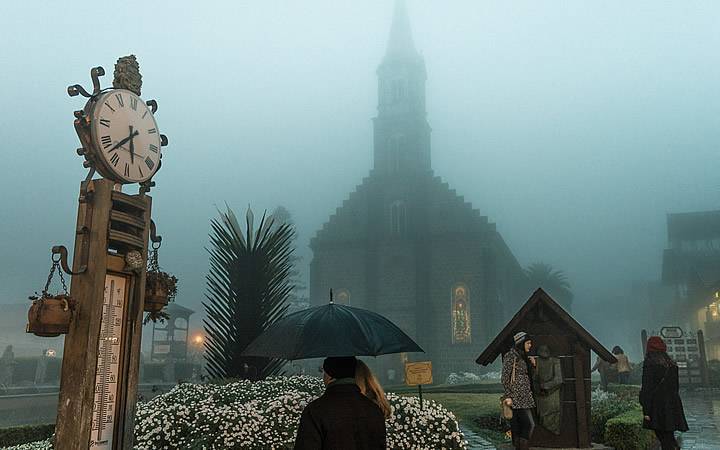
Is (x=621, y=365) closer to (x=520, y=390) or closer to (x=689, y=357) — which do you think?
(x=689, y=357)

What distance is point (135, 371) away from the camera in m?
6.00

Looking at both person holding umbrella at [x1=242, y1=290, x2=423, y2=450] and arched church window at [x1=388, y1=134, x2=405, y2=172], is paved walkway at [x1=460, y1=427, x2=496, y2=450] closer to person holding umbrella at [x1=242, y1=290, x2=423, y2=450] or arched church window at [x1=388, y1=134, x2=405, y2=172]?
person holding umbrella at [x1=242, y1=290, x2=423, y2=450]

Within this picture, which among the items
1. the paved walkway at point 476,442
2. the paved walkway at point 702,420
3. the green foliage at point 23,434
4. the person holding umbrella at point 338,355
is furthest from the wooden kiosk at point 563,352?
the green foliage at point 23,434

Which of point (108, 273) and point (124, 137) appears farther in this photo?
point (124, 137)

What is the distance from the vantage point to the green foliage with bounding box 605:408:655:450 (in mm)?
10086

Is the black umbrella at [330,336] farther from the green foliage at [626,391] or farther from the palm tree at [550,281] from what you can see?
the palm tree at [550,281]

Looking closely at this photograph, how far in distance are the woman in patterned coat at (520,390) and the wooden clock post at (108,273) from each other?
492 centimetres

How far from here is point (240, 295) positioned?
38.9 feet

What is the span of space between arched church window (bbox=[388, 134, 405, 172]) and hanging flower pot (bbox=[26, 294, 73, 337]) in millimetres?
47307

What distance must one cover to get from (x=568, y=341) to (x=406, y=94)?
46812mm

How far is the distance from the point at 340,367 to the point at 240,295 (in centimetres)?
872

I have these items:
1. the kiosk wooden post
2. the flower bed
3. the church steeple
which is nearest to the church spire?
the church steeple

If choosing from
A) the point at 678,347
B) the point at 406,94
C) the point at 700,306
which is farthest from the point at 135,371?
the point at 406,94

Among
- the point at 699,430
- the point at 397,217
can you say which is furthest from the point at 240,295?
the point at 397,217
